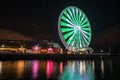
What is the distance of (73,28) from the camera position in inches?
2566

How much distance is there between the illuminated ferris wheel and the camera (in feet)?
204

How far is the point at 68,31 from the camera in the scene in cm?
6438

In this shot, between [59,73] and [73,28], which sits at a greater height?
[73,28]

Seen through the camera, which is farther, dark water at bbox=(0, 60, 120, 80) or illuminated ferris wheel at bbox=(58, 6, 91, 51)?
illuminated ferris wheel at bbox=(58, 6, 91, 51)

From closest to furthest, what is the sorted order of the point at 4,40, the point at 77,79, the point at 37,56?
1. the point at 77,79
2. the point at 37,56
3. the point at 4,40

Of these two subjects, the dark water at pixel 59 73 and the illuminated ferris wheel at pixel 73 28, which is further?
the illuminated ferris wheel at pixel 73 28

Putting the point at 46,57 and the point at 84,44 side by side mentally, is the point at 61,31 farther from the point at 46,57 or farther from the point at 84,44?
the point at 46,57

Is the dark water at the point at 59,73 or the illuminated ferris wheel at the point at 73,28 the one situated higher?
the illuminated ferris wheel at the point at 73,28

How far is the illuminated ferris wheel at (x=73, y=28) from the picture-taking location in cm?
6209

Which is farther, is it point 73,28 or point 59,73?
point 73,28

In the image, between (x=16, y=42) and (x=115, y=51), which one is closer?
(x=16, y=42)

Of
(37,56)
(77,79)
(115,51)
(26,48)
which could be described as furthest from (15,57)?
(115,51)

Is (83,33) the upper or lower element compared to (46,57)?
upper

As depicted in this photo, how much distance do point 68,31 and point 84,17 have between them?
30.8ft
